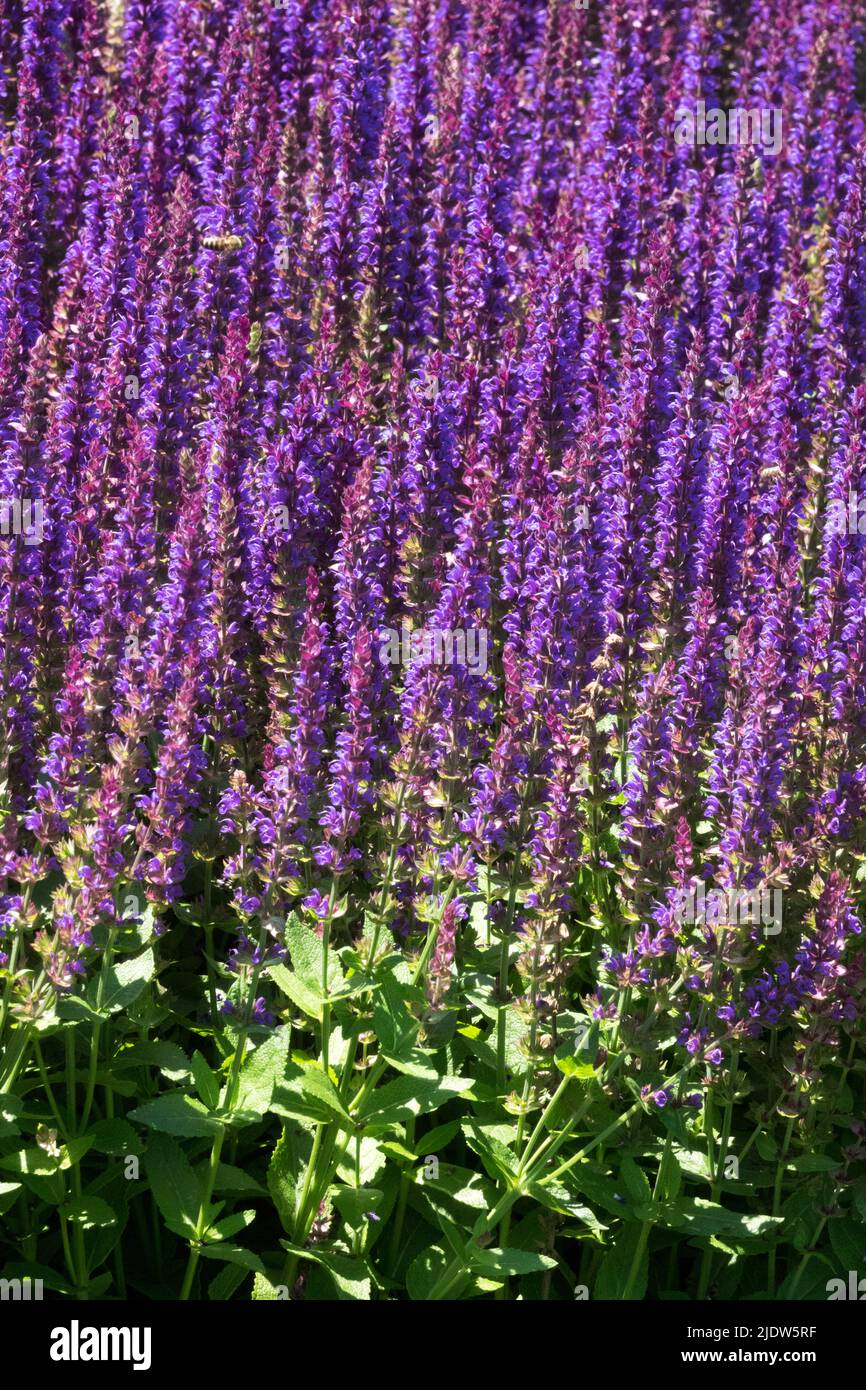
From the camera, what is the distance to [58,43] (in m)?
9.77

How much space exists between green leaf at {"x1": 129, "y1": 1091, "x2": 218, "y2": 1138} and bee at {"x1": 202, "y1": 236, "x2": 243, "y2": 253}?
4088mm

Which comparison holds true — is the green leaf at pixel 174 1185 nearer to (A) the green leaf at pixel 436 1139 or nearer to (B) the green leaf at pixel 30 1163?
(B) the green leaf at pixel 30 1163

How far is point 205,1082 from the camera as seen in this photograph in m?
5.81

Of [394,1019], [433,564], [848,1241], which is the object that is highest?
[433,564]

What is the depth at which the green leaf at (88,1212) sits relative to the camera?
5.82 metres

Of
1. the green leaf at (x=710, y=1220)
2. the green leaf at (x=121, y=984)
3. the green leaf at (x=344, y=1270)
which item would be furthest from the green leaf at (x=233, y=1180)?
the green leaf at (x=710, y=1220)

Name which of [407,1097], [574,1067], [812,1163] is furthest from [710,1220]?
[407,1097]

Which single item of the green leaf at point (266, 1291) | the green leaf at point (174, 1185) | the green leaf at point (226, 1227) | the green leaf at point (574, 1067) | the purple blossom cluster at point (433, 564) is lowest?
the green leaf at point (266, 1291)

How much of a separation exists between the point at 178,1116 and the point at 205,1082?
5.7 inches

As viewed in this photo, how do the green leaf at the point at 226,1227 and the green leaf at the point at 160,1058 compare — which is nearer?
the green leaf at the point at 226,1227

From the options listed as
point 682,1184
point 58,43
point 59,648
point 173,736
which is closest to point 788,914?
point 682,1184

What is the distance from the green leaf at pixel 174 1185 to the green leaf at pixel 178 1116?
0.74 feet

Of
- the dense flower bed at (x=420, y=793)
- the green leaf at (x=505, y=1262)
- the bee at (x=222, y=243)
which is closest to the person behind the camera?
the green leaf at (x=505, y=1262)

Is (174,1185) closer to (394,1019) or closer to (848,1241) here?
(394,1019)
